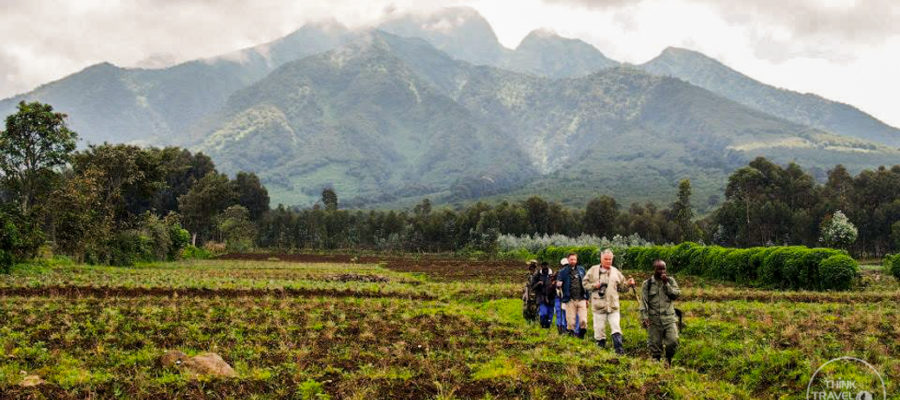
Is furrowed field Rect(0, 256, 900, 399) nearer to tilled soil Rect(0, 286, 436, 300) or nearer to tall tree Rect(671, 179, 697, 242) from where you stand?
tilled soil Rect(0, 286, 436, 300)

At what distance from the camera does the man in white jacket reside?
14.4 metres

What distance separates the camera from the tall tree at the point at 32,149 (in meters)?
42.1

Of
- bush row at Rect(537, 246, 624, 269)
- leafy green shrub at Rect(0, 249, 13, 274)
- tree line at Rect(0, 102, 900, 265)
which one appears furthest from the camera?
bush row at Rect(537, 246, 624, 269)

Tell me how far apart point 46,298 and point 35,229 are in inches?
793

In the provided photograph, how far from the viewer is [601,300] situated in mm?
14633

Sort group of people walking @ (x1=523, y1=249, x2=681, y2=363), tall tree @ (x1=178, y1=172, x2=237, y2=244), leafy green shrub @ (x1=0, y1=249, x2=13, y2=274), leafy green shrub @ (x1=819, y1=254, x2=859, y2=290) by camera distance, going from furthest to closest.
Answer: tall tree @ (x1=178, y1=172, x2=237, y2=244)
leafy green shrub @ (x1=0, y1=249, x2=13, y2=274)
leafy green shrub @ (x1=819, y1=254, x2=859, y2=290)
group of people walking @ (x1=523, y1=249, x2=681, y2=363)

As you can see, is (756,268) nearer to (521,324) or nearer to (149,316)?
(521,324)

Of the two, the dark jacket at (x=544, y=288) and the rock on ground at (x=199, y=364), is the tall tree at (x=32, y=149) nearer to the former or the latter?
the rock on ground at (x=199, y=364)

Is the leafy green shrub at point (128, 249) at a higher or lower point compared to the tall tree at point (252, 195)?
lower

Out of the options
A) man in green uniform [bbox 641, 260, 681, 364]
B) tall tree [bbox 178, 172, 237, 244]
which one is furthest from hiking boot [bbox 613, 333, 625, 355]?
tall tree [bbox 178, 172, 237, 244]

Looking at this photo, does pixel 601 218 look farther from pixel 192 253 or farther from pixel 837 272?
pixel 837 272

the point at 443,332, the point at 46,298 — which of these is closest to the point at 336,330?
the point at 443,332

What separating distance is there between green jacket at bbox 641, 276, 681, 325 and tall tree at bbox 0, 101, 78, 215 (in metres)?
44.9

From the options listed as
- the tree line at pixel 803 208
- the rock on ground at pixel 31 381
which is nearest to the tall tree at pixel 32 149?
the rock on ground at pixel 31 381
